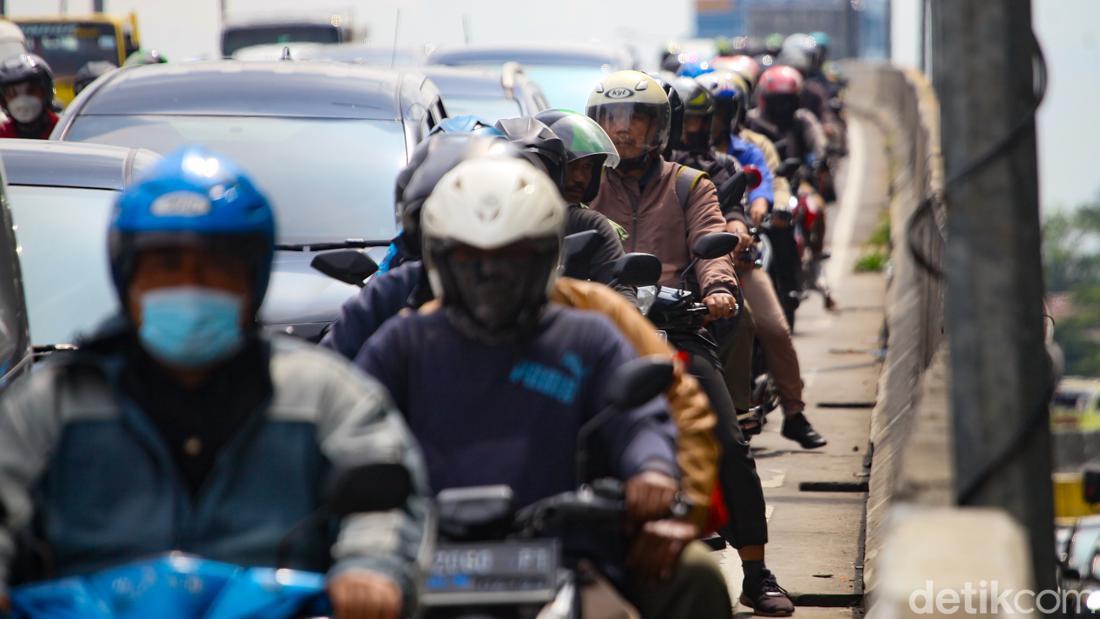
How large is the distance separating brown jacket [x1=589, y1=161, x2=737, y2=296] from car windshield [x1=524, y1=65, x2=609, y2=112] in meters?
6.01

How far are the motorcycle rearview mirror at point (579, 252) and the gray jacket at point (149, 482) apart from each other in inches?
103

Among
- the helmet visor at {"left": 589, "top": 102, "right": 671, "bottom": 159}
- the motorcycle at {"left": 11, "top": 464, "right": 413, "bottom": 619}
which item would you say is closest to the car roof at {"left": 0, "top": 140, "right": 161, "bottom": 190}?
the helmet visor at {"left": 589, "top": 102, "right": 671, "bottom": 159}

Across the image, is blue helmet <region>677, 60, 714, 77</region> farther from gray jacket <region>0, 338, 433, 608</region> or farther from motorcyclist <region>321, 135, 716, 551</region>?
gray jacket <region>0, 338, 433, 608</region>

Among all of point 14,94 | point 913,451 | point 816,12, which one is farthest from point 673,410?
point 816,12

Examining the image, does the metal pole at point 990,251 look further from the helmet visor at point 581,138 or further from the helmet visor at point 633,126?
the helmet visor at point 633,126

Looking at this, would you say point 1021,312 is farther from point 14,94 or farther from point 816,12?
point 816,12

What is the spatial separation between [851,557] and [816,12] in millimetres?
143645

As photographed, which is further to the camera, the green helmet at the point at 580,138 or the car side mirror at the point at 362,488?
the green helmet at the point at 580,138

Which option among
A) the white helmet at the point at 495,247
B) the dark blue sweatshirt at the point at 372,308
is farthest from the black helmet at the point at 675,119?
the white helmet at the point at 495,247

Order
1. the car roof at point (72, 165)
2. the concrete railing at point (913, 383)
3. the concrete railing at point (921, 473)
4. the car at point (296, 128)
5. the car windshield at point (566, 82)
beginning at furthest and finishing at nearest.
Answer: the car windshield at point (566, 82), the car at point (296, 128), the car roof at point (72, 165), the concrete railing at point (913, 383), the concrete railing at point (921, 473)

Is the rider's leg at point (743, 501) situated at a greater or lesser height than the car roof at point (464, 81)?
lesser

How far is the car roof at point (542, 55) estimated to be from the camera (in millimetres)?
16656

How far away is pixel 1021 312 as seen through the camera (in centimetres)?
526

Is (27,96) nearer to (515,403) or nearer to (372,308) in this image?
(372,308)
